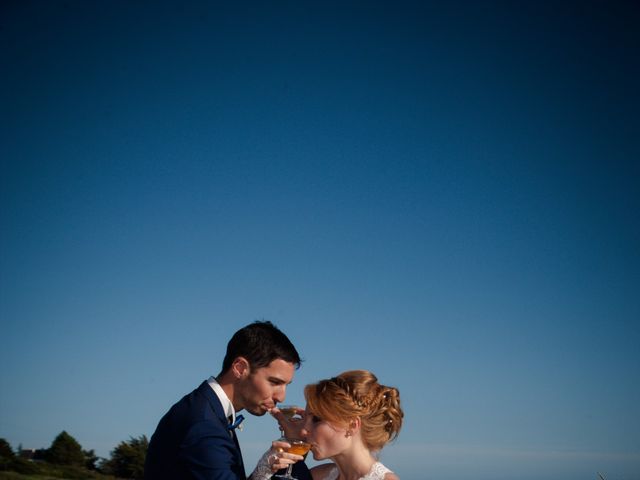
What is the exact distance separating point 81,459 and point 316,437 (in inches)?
1239

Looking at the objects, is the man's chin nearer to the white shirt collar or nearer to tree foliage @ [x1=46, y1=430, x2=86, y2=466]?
the white shirt collar

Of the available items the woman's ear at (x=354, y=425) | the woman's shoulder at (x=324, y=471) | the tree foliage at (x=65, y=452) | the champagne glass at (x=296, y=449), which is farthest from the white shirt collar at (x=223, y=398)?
the tree foliage at (x=65, y=452)

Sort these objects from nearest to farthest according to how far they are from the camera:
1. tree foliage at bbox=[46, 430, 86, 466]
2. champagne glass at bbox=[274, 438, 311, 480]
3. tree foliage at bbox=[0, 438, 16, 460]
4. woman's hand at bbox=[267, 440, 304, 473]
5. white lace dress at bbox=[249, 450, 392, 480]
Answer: woman's hand at bbox=[267, 440, 304, 473] → white lace dress at bbox=[249, 450, 392, 480] → champagne glass at bbox=[274, 438, 311, 480] → tree foliage at bbox=[0, 438, 16, 460] → tree foliage at bbox=[46, 430, 86, 466]

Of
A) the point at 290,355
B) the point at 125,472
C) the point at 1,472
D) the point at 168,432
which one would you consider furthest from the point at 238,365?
the point at 125,472

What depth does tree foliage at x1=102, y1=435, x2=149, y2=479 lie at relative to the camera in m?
32.3

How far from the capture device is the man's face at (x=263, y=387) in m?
6.68

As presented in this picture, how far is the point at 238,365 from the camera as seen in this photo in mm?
6719

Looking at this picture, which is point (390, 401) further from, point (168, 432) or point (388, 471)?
point (168, 432)

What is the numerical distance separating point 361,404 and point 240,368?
1.41 meters

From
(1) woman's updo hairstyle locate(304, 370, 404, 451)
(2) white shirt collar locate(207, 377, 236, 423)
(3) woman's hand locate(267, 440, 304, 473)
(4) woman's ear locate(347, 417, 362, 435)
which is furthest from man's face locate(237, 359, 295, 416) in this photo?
(4) woman's ear locate(347, 417, 362, 435)

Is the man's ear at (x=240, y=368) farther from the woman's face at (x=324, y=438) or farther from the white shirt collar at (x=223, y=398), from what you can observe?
the woman's face at (x=324, y=438)

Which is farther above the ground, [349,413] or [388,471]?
[349,413]

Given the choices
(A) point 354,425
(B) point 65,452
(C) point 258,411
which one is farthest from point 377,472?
(B) point 65,452

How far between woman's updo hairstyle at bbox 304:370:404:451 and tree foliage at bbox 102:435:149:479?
94.3ft
